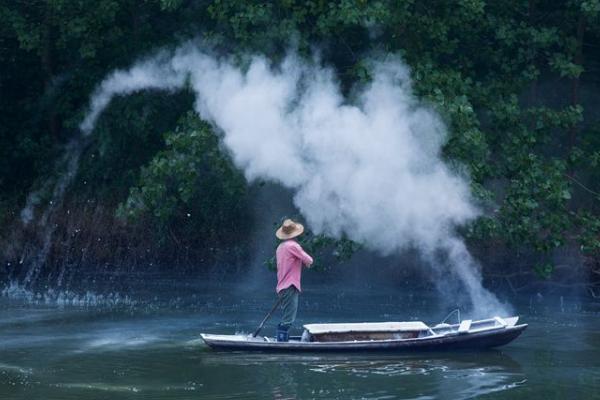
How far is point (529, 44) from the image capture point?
23.0 metres

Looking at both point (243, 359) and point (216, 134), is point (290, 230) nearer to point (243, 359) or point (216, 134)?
point (243, 359)

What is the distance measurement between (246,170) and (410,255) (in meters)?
4.50

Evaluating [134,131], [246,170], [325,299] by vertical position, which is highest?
[134,131]

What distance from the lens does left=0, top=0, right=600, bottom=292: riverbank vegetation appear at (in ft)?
67.8

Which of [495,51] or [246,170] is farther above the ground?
[495,51]

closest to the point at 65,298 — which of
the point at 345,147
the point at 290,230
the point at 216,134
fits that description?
the point at 216,134

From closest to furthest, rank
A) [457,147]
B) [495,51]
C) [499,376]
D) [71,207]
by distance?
1. [499,376]
2. [457,147]
3. [495,51]
4. [71,207]

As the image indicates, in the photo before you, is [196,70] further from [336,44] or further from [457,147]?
[457,147]

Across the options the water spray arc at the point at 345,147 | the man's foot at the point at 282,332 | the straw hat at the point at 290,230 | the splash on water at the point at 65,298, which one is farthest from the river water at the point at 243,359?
the straw hat at the point at 290,230

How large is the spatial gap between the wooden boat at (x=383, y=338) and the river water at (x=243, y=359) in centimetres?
13

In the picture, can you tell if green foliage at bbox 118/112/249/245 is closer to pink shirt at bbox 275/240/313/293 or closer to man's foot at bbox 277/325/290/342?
pink shirt at bbox 275/240/313/293

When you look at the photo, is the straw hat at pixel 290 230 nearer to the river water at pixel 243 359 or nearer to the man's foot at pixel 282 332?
the man's foot at pixel 282 332

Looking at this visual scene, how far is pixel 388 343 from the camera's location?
50.1ft

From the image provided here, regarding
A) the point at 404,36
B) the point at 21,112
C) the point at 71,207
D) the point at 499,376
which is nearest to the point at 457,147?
the point at 404,36
